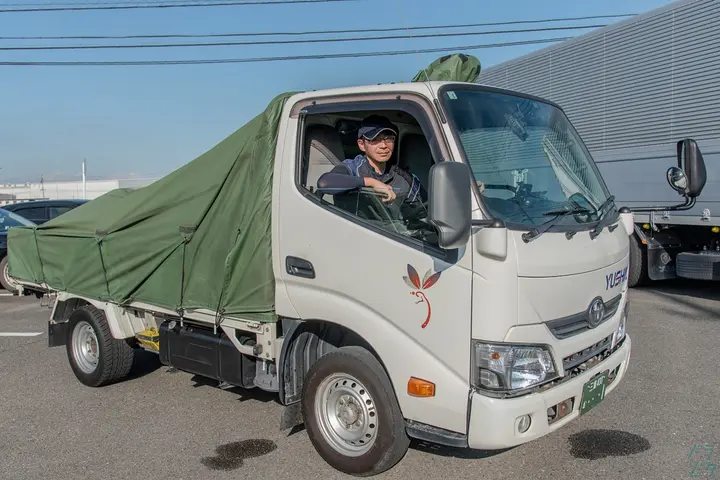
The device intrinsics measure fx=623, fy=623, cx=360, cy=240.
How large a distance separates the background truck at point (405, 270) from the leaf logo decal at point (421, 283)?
12mm

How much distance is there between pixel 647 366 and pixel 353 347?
3814 millimetres

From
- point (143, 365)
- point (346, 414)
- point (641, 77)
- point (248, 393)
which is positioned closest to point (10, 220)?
point (143, 365)

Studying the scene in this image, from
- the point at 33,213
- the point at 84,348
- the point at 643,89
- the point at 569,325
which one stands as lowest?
the point at 84,348

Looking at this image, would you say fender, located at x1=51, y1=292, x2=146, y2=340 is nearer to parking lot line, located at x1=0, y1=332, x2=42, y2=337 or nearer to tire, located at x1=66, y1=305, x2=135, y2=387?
tire, located at x1=66, y1=305, x2=135, y2=387

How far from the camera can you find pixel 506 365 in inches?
126

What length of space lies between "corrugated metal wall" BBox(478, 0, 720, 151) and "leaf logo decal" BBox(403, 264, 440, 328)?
37.1 feet

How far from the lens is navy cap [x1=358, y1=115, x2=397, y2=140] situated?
13.0ft

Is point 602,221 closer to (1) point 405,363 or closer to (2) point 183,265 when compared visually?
(1) point 405,363

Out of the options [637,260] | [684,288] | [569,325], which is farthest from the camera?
[684,288]

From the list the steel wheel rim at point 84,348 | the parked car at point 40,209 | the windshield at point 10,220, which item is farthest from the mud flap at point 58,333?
the parked car at point 40,209

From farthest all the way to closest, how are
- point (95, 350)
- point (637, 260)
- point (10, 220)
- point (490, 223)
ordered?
1. point (10, 220)
2. point (637, 260)
3. point (95, 350)
4. point (490, 223)

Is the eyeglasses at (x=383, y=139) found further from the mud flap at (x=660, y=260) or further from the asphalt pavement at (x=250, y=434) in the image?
the mud flap at (x=660, y=260)

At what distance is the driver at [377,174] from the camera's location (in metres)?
3.78

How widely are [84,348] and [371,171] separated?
3.79m
